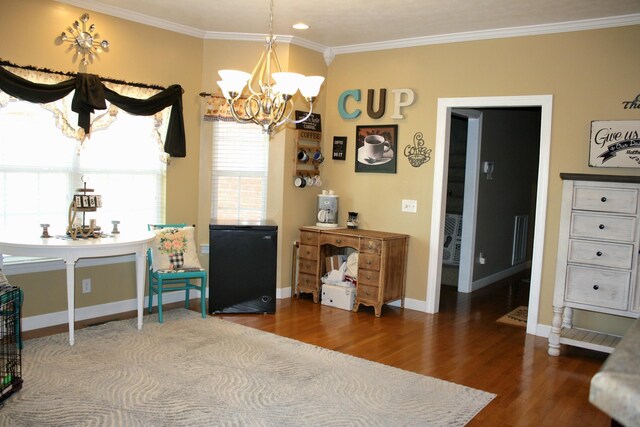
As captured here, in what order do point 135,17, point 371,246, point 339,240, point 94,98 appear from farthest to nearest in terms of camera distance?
point 339,240, point 371,246, point 135,17, point 94,98

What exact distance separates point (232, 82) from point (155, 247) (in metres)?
1.96

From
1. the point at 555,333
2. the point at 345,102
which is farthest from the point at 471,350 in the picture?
the point at 345,102

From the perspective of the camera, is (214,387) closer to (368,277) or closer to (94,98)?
(368,277)

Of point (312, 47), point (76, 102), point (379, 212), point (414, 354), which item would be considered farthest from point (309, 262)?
point (76, 102)

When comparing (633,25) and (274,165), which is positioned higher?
(633,25)

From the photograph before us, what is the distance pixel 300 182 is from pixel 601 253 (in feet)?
9.19

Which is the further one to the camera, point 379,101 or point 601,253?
point 379,101

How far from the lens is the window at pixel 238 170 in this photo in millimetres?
5371

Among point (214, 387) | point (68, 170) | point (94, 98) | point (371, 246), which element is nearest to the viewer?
point (214, 387)

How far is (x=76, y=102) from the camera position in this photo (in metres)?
4.21

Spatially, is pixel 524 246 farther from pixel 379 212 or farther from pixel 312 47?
pixel 312 47

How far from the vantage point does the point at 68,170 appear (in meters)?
4.37

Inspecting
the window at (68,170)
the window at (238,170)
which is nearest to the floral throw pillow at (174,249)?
the window at (68,170)

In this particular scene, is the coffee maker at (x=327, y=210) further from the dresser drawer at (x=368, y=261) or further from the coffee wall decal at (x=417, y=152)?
the coffee wall decal at (x=417, y=152)
